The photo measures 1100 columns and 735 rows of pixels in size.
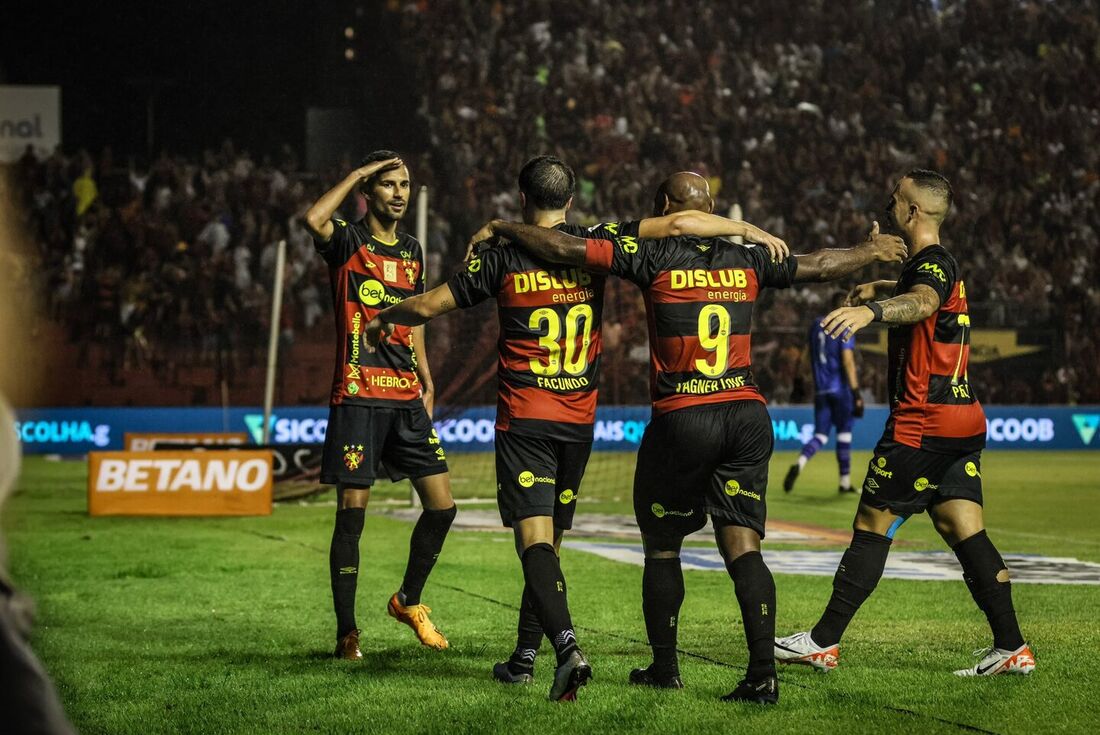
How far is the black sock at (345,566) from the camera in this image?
638cm

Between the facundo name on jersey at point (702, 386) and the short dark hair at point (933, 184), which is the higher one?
the short dark hair at point (933, 184)

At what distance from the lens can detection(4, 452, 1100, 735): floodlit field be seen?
4969mm

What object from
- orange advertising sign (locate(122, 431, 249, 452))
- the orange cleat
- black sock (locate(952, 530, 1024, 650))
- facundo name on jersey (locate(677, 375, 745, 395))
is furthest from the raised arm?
orange advertising sign (locate(122, 431, 249, 452))

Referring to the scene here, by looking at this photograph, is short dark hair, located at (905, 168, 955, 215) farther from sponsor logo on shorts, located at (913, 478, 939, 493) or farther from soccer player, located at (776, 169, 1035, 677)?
sponsor logo on shorts, located at (913, 478, 939, 493)

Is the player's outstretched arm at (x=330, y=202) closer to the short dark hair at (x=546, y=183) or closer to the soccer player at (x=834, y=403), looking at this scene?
the short dark hair at (x=546, y=183)

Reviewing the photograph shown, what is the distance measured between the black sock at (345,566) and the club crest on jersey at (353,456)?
8.5 inches

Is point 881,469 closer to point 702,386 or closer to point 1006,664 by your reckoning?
point 1006,664

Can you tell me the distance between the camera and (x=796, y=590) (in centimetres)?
857

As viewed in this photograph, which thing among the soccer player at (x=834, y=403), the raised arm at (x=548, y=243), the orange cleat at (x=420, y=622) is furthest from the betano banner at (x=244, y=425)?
the raised arm at (x=548, y=243)

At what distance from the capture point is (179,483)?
13.9m

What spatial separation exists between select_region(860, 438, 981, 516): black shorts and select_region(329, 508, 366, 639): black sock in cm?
242

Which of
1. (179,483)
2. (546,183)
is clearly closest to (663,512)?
(546,183)

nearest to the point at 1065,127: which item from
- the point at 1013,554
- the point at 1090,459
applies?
the point at 1090,459

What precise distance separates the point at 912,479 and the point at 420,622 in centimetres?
244
